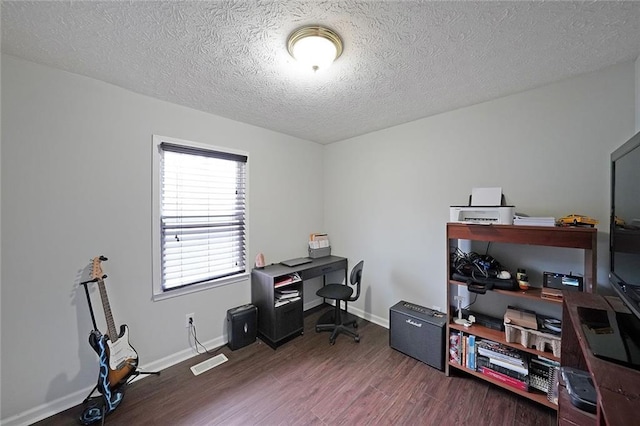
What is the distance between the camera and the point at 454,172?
7.77 ft

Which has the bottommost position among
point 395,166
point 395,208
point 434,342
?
point 434,342

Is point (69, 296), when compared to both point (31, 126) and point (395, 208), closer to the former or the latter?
point (31, 126)

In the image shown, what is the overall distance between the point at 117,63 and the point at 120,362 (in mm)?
2141

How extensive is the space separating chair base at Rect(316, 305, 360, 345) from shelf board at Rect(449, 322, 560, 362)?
42.1 inches

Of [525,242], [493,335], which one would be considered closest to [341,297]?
[493,335]

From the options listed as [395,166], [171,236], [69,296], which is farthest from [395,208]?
[69,296]

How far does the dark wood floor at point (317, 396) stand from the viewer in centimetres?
162

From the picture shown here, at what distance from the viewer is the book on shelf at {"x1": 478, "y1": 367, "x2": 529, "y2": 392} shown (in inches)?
67.2

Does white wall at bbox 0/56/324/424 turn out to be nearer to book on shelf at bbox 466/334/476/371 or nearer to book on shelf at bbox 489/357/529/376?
book on shelf at bbox 466/334/476/371

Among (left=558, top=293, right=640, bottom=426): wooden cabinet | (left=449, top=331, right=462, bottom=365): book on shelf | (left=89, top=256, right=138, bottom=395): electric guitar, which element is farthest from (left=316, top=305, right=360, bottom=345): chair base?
(left=89, top=256, right=138, bottom=395): electric guitar

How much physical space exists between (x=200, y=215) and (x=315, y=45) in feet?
6.22

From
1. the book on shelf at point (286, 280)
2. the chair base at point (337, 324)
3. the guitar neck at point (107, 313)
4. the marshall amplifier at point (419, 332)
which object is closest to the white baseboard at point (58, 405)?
the guitar neck at point (107, 313)

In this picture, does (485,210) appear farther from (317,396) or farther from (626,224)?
(317,396)

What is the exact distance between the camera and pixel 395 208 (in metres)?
2.82
